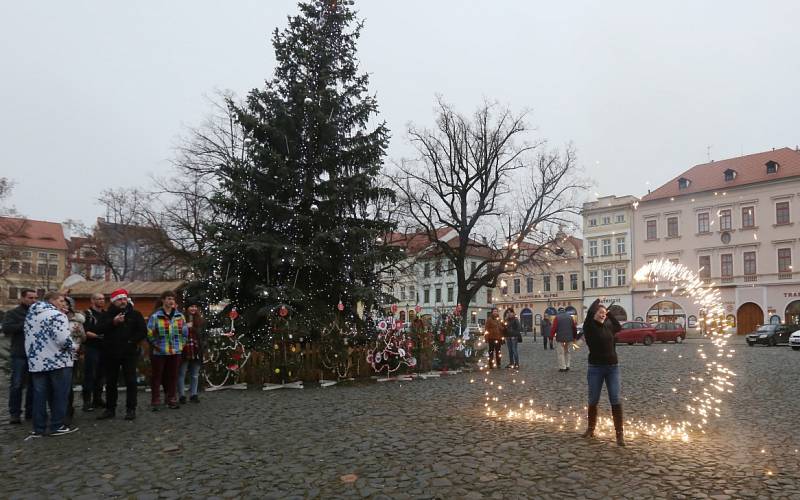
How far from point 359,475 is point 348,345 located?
872 cm

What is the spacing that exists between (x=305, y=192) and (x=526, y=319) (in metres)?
57.6

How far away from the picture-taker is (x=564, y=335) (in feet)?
53.8

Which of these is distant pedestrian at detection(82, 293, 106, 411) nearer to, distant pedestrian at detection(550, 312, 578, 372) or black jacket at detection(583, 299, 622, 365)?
black jacket at detection(583, 299, 622, 365)

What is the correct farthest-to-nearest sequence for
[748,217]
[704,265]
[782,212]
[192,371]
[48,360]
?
[704,265], [748,217], [782,212], [192,371], [48,360]

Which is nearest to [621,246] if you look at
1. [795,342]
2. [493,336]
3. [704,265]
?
[704,265]

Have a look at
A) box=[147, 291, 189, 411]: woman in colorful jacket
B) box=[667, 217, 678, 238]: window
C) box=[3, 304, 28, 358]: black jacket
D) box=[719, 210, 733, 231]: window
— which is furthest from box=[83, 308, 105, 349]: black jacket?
box=[667, 217, 678, 238]: window

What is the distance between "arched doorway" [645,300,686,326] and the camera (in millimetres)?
46850

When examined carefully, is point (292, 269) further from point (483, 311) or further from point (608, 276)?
point (483, 311)

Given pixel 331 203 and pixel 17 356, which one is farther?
pixel 331 203

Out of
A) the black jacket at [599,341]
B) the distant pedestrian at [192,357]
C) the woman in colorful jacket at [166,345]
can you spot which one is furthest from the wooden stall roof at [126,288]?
the black jacket at [599,341]

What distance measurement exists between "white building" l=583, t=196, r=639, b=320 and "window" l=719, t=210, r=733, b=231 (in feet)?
A: 24.5

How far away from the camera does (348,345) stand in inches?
559

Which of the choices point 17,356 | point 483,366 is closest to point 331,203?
point 483,366

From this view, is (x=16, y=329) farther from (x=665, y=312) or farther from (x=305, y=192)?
(x=665, y=312)
